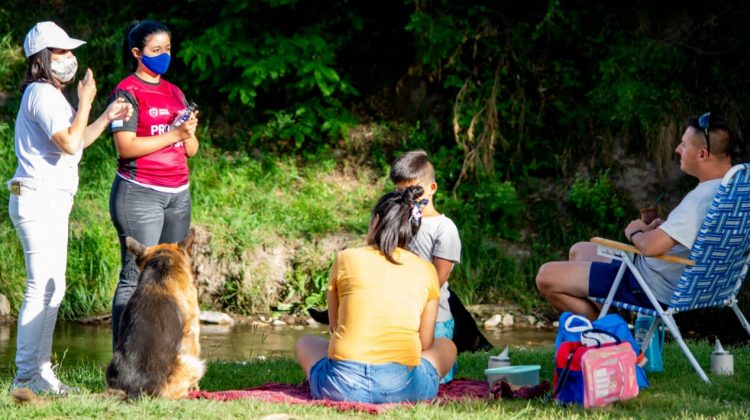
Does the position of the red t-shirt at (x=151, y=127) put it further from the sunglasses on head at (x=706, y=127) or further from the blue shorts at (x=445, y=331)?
the sunglasses on head at (x=706, y=127)

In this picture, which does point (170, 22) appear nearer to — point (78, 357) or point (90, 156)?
point (90, 156)

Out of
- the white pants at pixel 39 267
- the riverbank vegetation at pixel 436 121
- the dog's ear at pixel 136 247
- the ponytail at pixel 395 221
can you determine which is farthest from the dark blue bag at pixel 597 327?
the riverbank vegetation at pixel 436 121

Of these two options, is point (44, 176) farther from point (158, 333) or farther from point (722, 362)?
point (722, 362)

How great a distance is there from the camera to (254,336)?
9.42m

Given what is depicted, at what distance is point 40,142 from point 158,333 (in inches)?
50.5

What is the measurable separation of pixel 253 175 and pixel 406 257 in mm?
7300

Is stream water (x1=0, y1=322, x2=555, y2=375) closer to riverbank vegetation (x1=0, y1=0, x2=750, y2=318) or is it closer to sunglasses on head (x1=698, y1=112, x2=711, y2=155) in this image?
riverbank vegetation (x1=0, y1=0, x2=750, y2=318)

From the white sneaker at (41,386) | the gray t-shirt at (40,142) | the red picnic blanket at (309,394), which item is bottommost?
the white sneaker at (41,386)

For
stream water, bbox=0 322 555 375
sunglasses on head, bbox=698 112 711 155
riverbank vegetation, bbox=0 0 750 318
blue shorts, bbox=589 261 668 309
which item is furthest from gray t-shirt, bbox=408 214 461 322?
riverbank vegetation, bbox=0 0 750 318

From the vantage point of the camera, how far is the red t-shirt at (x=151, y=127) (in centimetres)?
560

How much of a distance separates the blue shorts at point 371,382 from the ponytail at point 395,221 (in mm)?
524

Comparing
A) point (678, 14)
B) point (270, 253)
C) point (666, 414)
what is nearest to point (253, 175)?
point (270, 253)

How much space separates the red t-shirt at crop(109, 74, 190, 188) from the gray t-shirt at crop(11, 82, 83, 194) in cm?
34

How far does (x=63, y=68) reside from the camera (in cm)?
539
